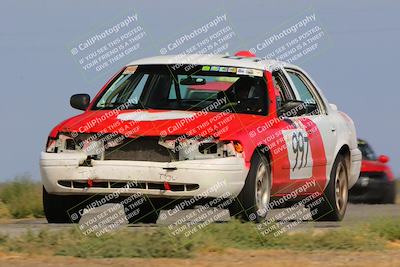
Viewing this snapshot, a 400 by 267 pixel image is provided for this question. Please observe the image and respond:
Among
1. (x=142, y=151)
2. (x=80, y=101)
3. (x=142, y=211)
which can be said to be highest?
(x=80, y=101)

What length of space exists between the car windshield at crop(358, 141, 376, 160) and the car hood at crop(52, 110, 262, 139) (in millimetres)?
11194

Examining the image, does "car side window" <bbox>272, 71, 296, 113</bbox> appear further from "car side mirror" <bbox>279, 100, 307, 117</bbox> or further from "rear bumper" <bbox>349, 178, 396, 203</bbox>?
"rear bumper" <bbox>349, 178, 396, 203</bbox>

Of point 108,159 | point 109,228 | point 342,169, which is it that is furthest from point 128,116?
point 342,169

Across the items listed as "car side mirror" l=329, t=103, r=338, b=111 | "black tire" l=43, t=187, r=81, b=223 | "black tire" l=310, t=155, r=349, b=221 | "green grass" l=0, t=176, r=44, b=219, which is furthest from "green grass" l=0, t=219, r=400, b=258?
"green grass" l=0, t=176, r=44, b=219

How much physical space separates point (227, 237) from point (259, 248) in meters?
0.37

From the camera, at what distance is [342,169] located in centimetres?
1552

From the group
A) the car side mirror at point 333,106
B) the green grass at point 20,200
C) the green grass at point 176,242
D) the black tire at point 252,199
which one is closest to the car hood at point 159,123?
the black tire at point 252,199

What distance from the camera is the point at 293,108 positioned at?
45.6 ft

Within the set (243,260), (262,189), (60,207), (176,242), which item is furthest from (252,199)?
(243,260)

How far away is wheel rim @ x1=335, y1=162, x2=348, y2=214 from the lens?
49.8ft

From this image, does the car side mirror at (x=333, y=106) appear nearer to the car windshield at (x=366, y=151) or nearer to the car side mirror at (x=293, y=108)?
A: the car side mirror at (x=293, y=108)

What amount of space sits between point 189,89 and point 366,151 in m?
10.4

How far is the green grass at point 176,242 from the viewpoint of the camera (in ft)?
32.6

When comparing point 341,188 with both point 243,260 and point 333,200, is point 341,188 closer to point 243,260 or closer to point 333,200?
point 333,200
